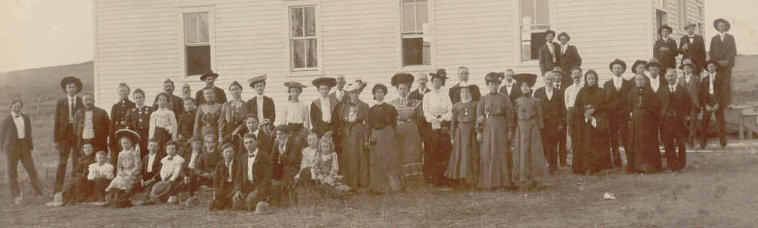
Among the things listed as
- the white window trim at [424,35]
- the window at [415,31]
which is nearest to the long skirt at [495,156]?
the white window trim at [424,35]

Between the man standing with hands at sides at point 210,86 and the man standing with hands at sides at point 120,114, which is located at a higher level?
the man standing with hands at sides at point 210,86

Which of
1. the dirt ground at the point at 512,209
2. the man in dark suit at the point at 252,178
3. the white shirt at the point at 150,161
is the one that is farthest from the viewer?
the white shirt at the point at 150,161

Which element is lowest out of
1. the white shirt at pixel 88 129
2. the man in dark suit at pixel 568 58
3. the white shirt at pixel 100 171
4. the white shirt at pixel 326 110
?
the white shirt at pixel 100 171

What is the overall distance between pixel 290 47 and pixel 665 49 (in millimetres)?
7306

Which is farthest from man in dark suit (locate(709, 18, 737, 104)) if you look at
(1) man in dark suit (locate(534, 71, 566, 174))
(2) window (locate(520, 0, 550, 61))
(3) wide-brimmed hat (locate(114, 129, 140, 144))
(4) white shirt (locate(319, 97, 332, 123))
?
(3) wide-brimmed hat (locate(114, 129, 140, 144))

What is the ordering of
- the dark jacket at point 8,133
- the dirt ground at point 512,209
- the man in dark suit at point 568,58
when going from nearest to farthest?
the dirt ground at point 512,209 → the dark jacket at point 8,133 → the man in dark suit at point 568,58

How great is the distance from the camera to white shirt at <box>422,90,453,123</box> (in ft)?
39.3

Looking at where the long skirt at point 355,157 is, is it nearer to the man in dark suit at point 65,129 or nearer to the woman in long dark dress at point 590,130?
the woman in long dark dress at point 590,130

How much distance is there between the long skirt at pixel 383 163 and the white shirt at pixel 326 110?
876mm

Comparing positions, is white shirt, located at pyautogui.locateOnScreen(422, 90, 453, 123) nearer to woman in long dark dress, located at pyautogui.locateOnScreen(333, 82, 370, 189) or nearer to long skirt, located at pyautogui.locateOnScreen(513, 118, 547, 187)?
woman in long dark dress, located at pyautogui.locateOnScreen(333, 82, 370, 189)

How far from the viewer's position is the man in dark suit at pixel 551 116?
12.5 m

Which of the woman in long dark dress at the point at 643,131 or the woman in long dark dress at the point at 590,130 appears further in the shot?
the woman in long dark dress at the point at 590,130

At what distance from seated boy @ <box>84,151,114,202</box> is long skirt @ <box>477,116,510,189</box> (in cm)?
506

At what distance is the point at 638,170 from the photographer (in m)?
12.2
